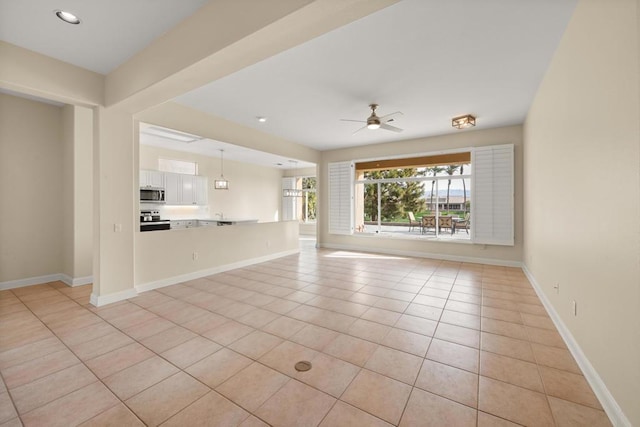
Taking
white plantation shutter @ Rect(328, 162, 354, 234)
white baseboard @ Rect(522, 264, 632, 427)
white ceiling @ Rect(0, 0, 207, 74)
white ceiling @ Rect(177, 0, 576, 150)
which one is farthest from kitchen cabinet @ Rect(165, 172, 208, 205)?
white baseboard @ Rect(522, 264, 632, 427)

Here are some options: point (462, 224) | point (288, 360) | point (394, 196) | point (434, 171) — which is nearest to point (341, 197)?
point (394, 196)

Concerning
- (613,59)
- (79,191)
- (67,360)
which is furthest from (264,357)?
(79,191)

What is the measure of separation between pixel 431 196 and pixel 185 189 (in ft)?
21.1

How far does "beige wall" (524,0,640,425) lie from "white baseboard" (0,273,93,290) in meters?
6.18

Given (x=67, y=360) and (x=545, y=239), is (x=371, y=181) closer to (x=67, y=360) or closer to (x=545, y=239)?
(x=545, y=239)

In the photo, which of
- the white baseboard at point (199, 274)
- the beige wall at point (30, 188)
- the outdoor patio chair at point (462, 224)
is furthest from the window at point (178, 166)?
the outdoor patio chair at point (462, 224)

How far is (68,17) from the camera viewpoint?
231 centimetres

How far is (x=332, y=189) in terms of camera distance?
7.64 m

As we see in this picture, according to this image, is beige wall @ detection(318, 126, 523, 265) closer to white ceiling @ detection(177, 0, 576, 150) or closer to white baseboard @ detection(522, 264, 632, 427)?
white ceiling @ detection(177, 0, 576, 150)

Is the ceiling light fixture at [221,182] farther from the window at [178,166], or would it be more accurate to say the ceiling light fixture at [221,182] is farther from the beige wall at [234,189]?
the window at [178,166]

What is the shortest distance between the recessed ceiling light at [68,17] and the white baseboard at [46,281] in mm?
3701

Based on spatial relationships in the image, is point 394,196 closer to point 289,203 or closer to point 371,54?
point 371,54

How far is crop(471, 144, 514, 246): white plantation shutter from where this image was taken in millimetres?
5336

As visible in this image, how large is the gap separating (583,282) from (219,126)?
5280mm
